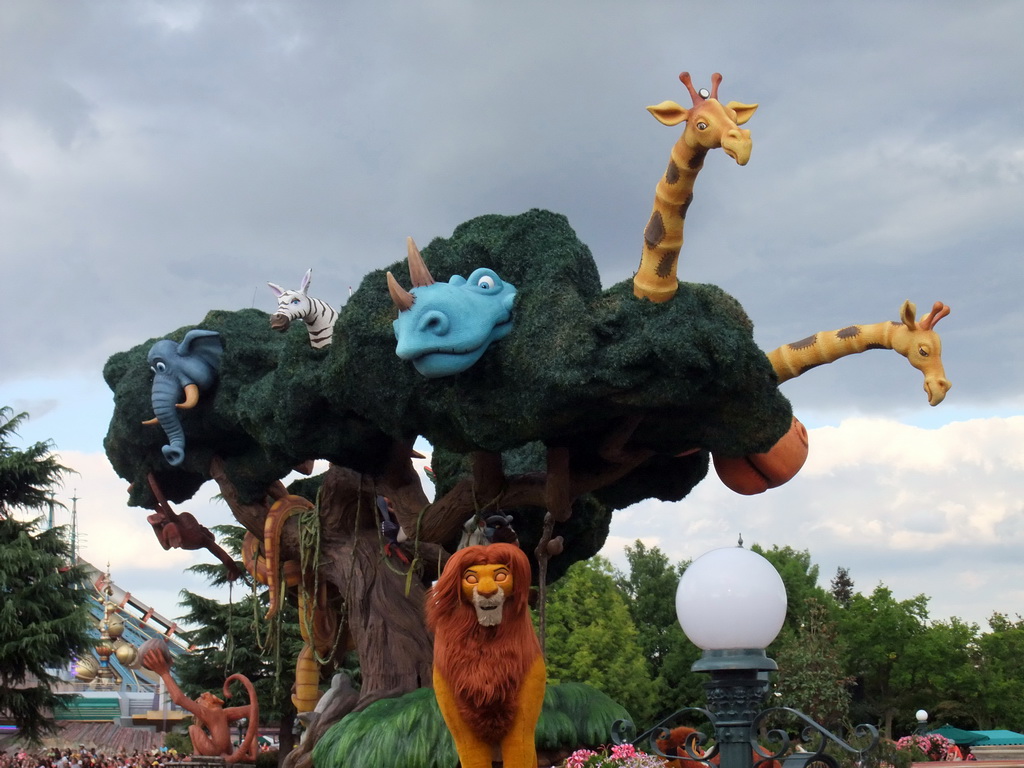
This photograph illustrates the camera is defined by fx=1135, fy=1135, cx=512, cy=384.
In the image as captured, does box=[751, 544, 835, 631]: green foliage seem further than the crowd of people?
Yes

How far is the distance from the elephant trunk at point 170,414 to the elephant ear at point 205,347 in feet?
1.28

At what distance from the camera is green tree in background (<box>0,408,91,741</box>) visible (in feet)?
62.6

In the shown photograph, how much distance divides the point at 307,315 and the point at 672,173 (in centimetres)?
437

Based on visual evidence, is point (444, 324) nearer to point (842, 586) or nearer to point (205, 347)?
point (205, 347)

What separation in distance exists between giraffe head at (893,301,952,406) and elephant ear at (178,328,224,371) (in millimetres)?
7637

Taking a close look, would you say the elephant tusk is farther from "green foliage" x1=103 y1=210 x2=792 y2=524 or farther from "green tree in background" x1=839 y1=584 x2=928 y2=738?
"green tree in background" x1=839 y1=584 x2=928 y2=738

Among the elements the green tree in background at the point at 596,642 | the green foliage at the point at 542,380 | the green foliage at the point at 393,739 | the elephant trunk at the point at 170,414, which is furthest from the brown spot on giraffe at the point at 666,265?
the green tree in background at the point at 596,642

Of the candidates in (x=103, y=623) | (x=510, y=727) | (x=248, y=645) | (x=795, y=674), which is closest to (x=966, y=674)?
(x=795, y=674)

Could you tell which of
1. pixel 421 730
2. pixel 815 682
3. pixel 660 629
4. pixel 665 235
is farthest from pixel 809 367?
pixel 660 629

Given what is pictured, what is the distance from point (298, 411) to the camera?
11477 mm

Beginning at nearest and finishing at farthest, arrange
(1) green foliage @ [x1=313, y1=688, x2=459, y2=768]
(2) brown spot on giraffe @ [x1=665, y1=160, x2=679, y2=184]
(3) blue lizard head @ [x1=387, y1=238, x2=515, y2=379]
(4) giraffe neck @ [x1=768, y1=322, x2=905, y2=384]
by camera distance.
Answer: (2) brown spot on giraffe @ [x1=665, y1=160, x2=679, y2=184] < (3) blue lizard head @ [x1=387, y1=238, x2=515, y2=379] < (4) giraffe neck @ [x1=768, y1=322, x2=905, y2=384] < (1) green foliage @ [x1=313, y1=688, x2=459, y2=768]

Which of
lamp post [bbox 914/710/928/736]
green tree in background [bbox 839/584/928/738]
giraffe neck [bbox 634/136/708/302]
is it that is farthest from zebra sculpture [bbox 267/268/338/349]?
green tree in background [bbox 839/584/928/738]

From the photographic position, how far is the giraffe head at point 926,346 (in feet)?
31.9

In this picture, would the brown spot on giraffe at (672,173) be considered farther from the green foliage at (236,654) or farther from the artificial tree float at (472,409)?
the green foliage at (236,654)
